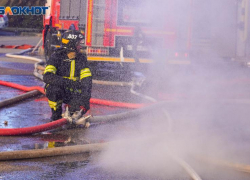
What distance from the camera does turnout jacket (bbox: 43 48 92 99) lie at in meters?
5.95

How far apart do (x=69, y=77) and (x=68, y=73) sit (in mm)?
49

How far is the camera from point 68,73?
6109 mm

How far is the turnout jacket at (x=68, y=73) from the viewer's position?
5.95 meters

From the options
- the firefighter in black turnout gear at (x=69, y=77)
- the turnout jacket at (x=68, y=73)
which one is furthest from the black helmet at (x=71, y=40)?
the turnout jacket at (x=68, y=73)

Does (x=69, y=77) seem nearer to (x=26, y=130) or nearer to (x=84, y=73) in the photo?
(x=84, y=73)

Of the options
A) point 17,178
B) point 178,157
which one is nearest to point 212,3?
point 178,157

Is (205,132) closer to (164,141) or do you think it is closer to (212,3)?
(164,141)

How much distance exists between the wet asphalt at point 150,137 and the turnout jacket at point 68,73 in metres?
0.52

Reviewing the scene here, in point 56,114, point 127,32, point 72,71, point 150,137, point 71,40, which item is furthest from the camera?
point 127,32

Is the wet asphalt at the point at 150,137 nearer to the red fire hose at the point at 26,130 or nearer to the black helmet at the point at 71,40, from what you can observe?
the red fire hose at the point at 26,130

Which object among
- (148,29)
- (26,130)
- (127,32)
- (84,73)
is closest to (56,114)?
(84,73)

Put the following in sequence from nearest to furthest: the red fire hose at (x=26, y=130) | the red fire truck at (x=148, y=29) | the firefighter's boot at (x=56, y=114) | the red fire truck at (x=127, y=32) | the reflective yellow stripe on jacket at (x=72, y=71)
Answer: the red fire hose at (x=26, y=130) → the reflective yellow stripe on jacket at (x=72, y=71) → the firefighter's boot at (x=56, y=114) → the red fire truck at (x=148, y=29) → the red fire truck at (x=127, y=32)

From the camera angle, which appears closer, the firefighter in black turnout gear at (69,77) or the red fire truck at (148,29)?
the firefighter in black turnout gear at (69,77)

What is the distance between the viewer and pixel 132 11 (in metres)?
9.81
